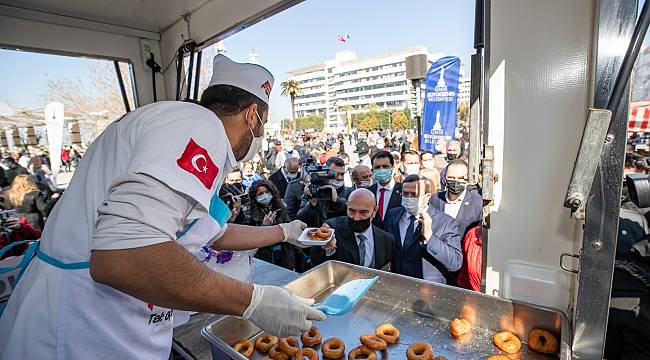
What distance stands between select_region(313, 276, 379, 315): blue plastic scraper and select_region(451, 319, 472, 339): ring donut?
0.47m

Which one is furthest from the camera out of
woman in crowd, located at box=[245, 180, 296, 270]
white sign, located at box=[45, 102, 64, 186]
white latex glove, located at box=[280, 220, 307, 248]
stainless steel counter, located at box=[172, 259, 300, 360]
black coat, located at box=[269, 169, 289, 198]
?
black coat, located at box=[269, 169, 289, 198]

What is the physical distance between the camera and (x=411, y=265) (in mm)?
2873

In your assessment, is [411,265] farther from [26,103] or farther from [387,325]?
[26,103]

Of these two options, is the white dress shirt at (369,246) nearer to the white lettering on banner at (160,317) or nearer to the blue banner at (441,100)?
the white lettering on banner at (160,317)

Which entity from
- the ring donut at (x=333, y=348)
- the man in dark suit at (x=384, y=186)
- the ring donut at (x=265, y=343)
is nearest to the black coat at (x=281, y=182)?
the man in dark suit at (x=384, y=186)

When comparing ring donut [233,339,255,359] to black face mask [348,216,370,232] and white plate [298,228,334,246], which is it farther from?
black face mask [348,216,370,232]

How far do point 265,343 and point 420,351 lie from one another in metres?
0.76

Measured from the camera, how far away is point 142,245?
Answer: 2.77 ft

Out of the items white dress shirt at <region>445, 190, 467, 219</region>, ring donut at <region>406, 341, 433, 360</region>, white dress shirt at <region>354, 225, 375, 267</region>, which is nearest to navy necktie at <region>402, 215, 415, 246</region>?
white dress shirt at <region>354, 225, 375, 267</region>

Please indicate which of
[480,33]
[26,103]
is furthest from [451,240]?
[26,103]

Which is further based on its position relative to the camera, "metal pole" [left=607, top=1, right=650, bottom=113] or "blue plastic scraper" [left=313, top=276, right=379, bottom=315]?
"blue plastic scraper" [left=313, top=276, right=379, bottom=315]

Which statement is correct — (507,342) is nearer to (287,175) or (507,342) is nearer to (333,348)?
(333,348)

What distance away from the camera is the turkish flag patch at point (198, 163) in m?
0.95

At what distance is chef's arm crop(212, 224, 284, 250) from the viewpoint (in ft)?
6.18
